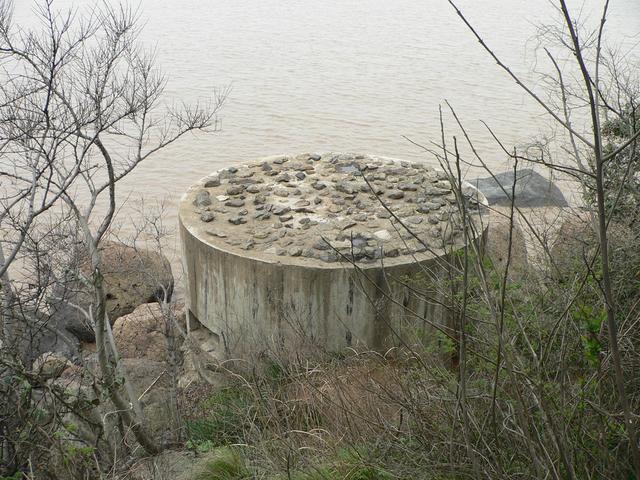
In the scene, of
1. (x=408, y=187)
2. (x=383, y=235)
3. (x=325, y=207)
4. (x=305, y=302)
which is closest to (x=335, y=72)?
(x=408, y=187)

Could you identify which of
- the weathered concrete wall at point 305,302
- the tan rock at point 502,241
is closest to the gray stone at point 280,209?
the weathered concrete wall at point 305,302

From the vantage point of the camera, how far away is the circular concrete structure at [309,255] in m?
6.18

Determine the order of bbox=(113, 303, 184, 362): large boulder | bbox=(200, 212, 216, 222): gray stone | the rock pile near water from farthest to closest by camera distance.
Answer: bbox=(113, 303, 184, 362): large boulder, bbox=(200, 212, 216, 222): gray stone, the rock pile near water

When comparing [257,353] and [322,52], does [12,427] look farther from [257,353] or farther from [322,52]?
[322,52]

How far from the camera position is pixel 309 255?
20.7ft

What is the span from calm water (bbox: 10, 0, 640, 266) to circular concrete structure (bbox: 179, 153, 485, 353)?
17.6 feet

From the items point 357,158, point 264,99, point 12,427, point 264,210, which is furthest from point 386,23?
point 12,427

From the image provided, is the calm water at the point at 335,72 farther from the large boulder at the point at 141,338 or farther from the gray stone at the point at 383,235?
the gray stone at the point at 383,235

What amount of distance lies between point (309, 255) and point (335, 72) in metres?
14.1

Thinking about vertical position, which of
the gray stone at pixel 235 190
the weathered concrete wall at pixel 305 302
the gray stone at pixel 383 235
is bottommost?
the weathered concrete wall at pixel 305 302

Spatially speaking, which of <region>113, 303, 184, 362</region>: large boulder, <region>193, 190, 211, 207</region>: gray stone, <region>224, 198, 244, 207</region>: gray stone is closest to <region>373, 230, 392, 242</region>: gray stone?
<region>224, 198, 244, 207</region>: gray stone

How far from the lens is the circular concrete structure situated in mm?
6184

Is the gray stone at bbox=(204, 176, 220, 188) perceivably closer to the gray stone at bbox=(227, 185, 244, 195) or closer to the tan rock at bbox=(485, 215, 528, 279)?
the gray stone at bbox=(227, 185, 244, 195)

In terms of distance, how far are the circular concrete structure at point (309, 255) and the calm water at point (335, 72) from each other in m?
5.37
